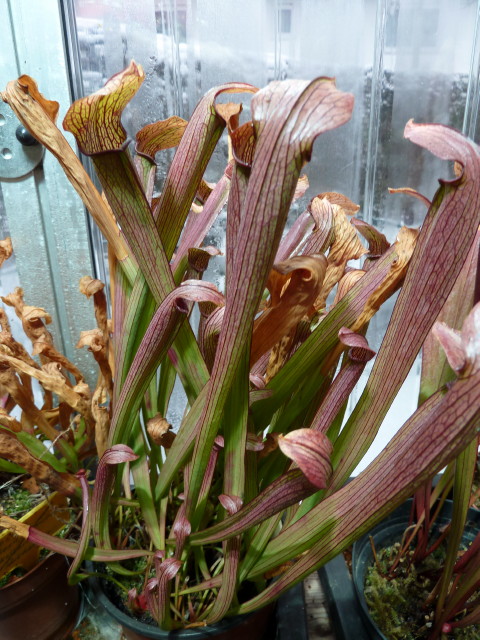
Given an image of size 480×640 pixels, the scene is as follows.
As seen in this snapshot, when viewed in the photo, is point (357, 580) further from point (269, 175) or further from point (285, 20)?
point (285, 20)

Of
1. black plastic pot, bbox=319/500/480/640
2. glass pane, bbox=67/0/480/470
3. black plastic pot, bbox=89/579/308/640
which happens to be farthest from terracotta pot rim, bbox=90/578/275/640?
glass pane, bbox=67/0/480/470

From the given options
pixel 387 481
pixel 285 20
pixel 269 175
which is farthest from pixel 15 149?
pixel 387 481

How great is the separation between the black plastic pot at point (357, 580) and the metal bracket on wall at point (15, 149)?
74 centimetres

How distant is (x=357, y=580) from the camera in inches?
21.9

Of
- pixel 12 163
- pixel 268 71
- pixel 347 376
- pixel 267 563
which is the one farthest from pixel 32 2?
pixel 267 563

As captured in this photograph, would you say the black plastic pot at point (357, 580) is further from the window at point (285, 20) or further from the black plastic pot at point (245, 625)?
the window at point (285, 20)

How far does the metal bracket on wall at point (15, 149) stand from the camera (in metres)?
0.69

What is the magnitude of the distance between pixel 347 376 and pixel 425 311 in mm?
99

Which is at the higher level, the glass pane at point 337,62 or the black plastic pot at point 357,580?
the glass pane at point 337,62

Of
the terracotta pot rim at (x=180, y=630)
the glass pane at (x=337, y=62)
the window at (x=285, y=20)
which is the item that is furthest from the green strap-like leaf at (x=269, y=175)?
the window at (x=285, y=20)

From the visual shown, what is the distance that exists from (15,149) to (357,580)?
79 centimetres

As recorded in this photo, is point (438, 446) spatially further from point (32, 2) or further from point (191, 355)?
point (32, 2)

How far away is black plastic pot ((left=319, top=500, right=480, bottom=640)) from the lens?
1.69ft

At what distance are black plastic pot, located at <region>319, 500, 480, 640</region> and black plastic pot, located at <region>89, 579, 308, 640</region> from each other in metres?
0.04
